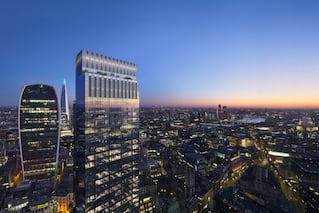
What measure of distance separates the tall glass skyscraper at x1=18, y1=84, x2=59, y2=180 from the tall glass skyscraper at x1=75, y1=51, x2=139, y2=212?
88.9ft

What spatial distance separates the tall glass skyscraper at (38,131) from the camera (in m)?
47.7

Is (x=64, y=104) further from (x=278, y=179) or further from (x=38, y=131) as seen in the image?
(x=278, y=179)

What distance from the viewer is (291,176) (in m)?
44.1

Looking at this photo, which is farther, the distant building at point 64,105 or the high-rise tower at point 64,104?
the high-rise tower at point 64,104

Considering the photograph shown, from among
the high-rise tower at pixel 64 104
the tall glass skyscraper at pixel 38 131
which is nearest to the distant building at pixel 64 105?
the high-rise tower at pixel 64 104

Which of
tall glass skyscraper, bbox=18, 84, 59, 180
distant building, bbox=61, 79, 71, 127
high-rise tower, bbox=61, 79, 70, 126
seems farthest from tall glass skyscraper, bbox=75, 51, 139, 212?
high-rise tower, bbox=61, 79, 70, 126

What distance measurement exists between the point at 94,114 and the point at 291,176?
41.1 metres

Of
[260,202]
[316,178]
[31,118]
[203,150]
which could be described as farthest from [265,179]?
[31,118]

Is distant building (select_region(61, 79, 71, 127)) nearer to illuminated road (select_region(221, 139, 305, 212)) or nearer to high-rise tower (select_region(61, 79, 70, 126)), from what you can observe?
high-rise tower (select_region(61, 79, 70, 126))

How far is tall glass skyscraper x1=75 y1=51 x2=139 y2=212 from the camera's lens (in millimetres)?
22891

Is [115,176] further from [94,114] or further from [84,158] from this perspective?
[94,114]

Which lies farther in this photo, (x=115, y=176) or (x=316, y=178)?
(x=316, y=178)

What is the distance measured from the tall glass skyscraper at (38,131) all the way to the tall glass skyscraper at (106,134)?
2710 centimetres

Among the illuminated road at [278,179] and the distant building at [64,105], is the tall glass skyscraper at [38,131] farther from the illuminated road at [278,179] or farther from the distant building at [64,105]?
the distant building at [64,105]
